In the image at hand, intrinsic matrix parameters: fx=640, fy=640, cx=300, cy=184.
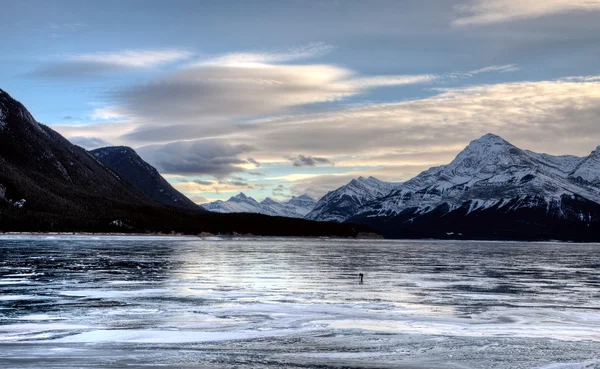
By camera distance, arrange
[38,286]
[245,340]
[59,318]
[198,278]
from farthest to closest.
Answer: [198,278] → [38,286] → [59,318] → [245,340]

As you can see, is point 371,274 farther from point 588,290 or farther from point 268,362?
point 268,362

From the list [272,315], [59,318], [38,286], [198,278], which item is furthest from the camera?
[198,278]

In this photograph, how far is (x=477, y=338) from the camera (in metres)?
25.0

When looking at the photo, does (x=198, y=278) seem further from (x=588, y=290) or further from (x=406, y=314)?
(x=588, y=290)

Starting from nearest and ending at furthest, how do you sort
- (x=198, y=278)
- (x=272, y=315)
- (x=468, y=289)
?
(x=272, y=315), (x=468, y=289), (x=198, y=278)

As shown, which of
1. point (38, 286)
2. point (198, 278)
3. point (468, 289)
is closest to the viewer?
point (38, 286)

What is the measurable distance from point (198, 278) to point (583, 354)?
3514 cm

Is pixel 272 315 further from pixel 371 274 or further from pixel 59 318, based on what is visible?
pixel 371 274

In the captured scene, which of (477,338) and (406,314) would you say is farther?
(406,314)

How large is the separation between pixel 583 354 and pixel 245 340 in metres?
12.0

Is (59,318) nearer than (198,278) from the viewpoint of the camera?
Yes

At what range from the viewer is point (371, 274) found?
197 ft

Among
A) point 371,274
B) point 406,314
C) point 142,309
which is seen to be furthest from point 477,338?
point 371,274

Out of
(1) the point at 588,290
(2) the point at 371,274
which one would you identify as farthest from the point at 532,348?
(2) the point at 371,274
